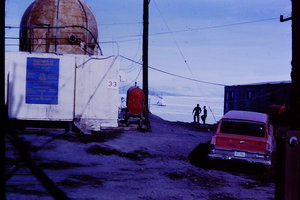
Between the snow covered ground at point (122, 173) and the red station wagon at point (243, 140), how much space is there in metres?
0.70

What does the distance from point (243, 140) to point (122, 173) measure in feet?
14.7

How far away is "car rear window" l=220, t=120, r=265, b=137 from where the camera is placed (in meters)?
11.6

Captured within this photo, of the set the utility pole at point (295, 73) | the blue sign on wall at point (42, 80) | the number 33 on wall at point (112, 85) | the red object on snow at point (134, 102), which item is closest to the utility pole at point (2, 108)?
the utility pole at point (295, 73)

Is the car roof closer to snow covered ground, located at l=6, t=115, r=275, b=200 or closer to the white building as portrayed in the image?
snow covered ground, located at l=6, t=115, r=275, b=200

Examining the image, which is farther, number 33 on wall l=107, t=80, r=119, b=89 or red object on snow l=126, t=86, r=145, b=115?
red object on snow l=126, t=86, r=145, b=115

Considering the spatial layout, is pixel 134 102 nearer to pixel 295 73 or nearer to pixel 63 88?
pixel 63 88

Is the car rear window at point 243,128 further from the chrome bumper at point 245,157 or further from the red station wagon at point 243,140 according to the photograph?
the chrome bumper at point 245,157

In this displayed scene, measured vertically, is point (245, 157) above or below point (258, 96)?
below

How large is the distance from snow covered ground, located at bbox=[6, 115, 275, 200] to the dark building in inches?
519

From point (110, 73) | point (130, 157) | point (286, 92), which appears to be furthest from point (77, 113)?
point (286, 92)

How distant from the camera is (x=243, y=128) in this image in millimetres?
11789

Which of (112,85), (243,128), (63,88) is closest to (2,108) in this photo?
(243,128)

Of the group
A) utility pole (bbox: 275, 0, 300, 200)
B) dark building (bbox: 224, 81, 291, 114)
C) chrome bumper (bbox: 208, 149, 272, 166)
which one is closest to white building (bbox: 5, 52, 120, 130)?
chrome bumper (bbox: 208, 149, 272, 166)

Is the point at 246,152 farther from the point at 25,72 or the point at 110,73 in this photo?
the point at 25,72
